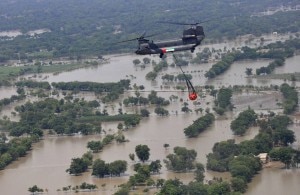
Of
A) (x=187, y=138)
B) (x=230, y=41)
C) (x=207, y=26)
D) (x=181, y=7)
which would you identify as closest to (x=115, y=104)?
(x=187, y=138)

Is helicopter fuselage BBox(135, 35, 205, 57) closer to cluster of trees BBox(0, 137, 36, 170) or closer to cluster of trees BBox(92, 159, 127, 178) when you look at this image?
cluster of trees BBox(92, 159, 127, 178)

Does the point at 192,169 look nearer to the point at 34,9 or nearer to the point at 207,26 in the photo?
the point at 207,26

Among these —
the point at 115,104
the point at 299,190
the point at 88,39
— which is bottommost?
the point at 299,190

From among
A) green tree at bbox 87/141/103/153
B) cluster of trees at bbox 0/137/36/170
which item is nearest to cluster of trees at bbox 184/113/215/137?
green tree at bbox 87/141/103/153

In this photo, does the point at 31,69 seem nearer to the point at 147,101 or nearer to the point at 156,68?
the point at 156,68

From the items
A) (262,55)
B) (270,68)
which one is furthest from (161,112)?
(262,55)
